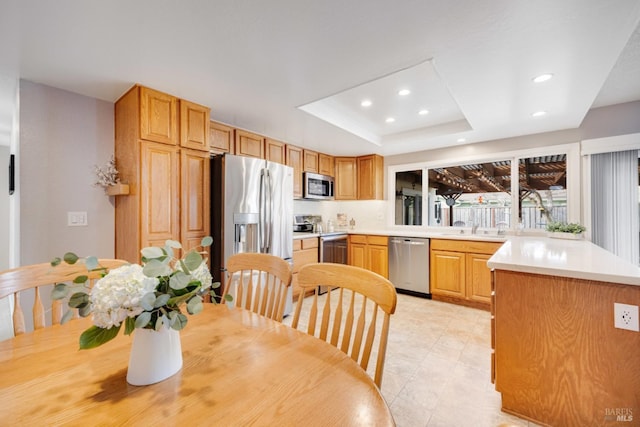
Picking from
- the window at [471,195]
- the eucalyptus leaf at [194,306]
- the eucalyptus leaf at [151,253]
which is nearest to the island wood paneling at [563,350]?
the eucalyptus leaf at [194,306]

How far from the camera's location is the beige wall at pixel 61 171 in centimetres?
211

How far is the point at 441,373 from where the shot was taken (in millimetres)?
2018

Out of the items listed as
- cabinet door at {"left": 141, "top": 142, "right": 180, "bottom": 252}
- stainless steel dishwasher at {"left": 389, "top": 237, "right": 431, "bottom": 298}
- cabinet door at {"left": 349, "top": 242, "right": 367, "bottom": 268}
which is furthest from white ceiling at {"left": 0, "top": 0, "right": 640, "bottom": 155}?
cabinet door at {"left": 349, "top": 242, "right": 367, "bottom": 268}

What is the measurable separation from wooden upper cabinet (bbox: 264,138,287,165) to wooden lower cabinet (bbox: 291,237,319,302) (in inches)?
44.3

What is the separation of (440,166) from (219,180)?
3.27 meters

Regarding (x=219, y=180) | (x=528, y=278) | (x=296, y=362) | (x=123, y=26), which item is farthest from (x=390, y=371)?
(x=123, y=26)

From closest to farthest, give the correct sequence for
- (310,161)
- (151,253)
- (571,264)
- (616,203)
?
(151,253) → (571,264) → (616,203) → (310,161)

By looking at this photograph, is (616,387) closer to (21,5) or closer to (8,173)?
(21,5)

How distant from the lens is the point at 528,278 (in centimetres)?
163

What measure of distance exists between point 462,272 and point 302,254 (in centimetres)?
205

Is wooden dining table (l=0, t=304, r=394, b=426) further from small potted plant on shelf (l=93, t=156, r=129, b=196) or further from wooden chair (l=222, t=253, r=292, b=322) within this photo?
small potted plant on shelf (l=93, t=156, r=129, b=196)

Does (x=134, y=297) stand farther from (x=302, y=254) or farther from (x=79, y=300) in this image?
(x=302, y=254)

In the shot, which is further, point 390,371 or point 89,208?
point 89,208

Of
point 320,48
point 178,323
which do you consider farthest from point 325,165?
point 178,323
